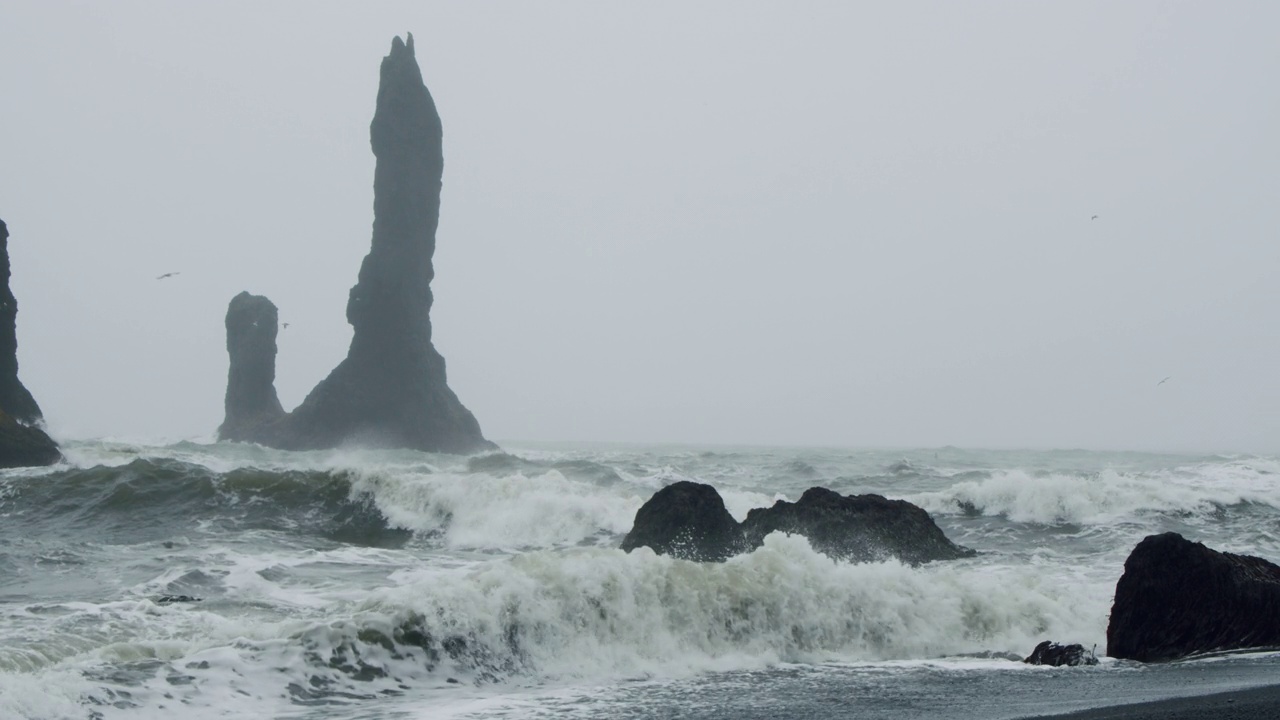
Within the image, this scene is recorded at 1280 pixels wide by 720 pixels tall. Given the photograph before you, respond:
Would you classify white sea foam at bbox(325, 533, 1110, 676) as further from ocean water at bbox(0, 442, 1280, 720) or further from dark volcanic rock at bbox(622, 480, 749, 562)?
dark volcanic rock at bbox(622, 480, 749, 562)

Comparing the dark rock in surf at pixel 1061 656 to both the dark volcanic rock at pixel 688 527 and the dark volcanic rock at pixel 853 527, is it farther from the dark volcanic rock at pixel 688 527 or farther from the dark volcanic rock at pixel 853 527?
the dark volcanic rock at pixel 688 527

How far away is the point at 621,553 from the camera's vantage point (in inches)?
372

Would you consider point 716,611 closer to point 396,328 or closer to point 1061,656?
point 1061,656

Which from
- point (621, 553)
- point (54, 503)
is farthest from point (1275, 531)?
point (54, 503)

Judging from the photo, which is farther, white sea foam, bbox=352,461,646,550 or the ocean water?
white sea foam, bbox=352,461,646,550

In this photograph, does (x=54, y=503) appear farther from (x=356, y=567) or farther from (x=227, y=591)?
(x=227, y=591)

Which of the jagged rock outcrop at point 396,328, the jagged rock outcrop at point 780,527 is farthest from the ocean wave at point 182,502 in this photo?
the jagged rock outcrop at point 396,328

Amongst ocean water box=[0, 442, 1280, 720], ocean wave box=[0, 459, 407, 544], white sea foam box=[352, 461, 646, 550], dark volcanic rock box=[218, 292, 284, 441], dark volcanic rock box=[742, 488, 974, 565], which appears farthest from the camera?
dark volcanic rock box=[218, 292, 284, 441]

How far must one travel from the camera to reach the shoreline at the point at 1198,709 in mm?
5836

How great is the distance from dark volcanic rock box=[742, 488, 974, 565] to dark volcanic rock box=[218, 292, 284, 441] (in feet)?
211

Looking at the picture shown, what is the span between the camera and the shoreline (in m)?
5.84

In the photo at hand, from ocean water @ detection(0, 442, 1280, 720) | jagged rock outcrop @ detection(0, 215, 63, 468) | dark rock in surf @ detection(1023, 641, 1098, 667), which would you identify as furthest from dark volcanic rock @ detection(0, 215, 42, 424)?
dark rock in surf @ detection(1023, 641, 1098, 667)

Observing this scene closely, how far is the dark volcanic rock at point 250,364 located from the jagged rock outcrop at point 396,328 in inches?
20.1

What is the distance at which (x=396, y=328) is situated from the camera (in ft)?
219
